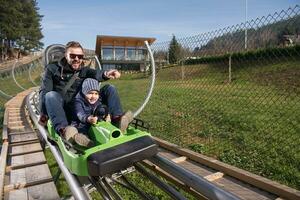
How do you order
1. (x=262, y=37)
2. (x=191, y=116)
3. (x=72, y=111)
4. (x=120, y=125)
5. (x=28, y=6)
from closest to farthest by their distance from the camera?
(x=120, y=125)
(x=72, y=111)
(x=262, y=37)
(x=191, y=116)
(x=28, y=6)

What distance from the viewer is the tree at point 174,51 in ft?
22.1

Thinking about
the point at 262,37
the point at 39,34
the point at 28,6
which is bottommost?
the point at 262,37

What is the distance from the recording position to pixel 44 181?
399cm

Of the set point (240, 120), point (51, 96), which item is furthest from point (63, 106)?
point (240, 120)

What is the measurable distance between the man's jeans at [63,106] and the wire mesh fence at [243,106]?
6.41 ft

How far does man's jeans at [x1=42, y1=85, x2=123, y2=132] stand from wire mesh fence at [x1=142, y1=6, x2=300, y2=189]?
1.95 m

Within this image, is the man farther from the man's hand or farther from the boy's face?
the boy's face

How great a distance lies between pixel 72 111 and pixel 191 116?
175 inches

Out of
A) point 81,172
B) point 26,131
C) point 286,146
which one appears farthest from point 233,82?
point 81,172

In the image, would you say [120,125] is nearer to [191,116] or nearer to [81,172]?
[81,172]

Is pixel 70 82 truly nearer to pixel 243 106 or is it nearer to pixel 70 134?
pixel 70 134

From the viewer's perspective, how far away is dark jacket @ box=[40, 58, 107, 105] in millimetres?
4215

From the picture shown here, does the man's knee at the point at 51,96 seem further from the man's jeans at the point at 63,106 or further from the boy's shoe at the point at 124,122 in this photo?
the boy's shoe at the point at 124,122

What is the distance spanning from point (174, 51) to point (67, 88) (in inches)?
124
